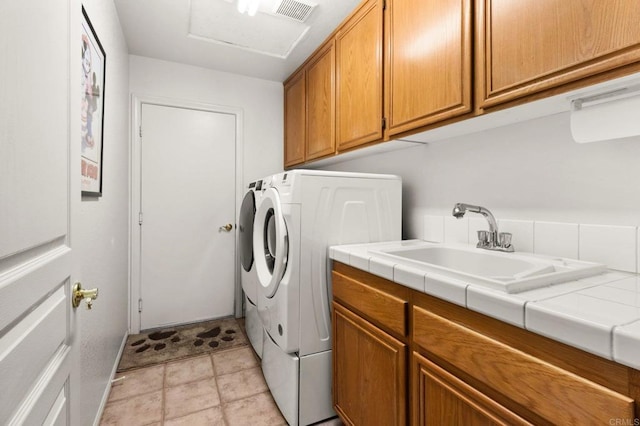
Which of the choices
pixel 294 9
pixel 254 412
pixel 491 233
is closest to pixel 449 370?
pixel 491 233

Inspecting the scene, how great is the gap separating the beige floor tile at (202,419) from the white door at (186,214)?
1311mm

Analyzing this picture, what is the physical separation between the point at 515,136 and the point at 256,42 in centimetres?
193

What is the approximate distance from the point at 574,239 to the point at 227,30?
239 cm

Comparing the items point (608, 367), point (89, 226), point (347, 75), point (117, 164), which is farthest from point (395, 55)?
point (117, 164)

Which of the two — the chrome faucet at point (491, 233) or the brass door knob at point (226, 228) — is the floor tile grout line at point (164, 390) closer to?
the brass door knob at point (226, 228)

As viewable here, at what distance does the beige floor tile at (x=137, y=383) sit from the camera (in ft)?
5.90

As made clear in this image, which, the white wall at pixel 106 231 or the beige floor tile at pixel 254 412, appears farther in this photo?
the beige floor tile at pixel 254 412

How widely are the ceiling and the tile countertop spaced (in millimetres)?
1817

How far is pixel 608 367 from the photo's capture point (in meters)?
0.58

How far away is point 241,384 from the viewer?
1.89 meters

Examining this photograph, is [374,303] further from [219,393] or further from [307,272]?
[219,393]

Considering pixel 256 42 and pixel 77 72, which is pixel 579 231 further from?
pixel 256 42

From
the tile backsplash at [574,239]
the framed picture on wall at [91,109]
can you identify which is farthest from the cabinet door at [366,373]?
the framed picture on wall at [91,109]

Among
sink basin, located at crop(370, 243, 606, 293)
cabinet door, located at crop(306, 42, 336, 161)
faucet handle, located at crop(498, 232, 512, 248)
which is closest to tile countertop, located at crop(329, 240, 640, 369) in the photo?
sink basin, located at crop(370, 243, 606, 293)
